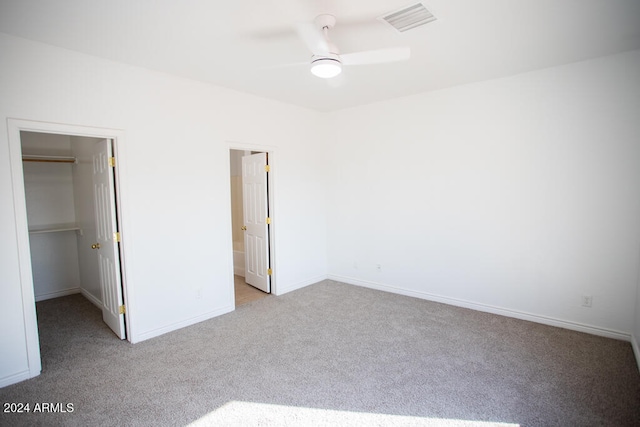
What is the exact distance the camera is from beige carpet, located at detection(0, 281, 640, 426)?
223 centimetres

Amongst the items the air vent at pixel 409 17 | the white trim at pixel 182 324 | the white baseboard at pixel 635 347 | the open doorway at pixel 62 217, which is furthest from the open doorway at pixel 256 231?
the white baseboard at pixel 635 347

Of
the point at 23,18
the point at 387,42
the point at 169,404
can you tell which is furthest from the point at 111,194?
the point at 387,42

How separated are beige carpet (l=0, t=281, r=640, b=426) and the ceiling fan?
7.98ft

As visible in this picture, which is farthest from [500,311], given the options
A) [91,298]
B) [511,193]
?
[91,298]

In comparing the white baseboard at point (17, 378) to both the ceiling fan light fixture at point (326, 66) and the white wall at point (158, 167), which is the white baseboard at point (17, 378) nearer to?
the white wall at point (158, 167)

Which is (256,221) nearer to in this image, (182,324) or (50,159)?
(182,324)

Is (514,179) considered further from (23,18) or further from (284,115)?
(23,18)

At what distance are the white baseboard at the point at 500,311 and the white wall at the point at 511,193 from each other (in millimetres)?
15

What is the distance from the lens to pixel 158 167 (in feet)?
11.2

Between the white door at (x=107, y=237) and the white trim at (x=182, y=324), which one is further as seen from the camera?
the white trim at (x=182, y=324)

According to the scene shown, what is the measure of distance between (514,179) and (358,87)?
6.98 feet

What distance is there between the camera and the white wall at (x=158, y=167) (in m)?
2.58

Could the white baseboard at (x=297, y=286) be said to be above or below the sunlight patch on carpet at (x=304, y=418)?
above

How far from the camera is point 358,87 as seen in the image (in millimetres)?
3965
